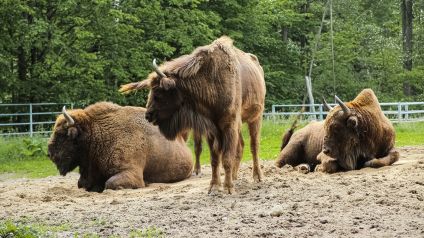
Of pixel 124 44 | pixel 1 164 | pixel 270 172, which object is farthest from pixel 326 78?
pixel 270 172

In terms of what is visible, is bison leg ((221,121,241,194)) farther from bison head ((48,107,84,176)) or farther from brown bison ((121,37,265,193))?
bison head ((48,107,84,176))

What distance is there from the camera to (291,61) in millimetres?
42062

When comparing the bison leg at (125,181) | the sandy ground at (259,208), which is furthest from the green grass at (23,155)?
the sandy ground at (259,208)

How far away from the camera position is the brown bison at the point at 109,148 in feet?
40.2

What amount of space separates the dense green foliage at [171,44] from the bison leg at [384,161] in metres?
11.0

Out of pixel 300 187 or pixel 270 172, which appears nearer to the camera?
pixel 300 187

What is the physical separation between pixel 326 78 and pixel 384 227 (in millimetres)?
34886

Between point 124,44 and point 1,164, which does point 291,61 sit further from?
point 1,164

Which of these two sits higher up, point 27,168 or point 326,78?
point 326,78

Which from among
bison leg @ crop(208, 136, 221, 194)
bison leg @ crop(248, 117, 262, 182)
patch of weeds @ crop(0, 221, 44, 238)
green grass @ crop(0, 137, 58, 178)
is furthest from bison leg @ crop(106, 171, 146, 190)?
green grass @ crop(0, 137, 58, 178)

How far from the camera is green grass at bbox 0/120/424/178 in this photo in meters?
18.8

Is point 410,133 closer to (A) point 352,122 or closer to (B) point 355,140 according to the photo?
(B) point 355,140

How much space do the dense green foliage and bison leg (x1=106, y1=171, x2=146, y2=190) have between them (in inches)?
406

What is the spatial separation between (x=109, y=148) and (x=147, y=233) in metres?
5.43
